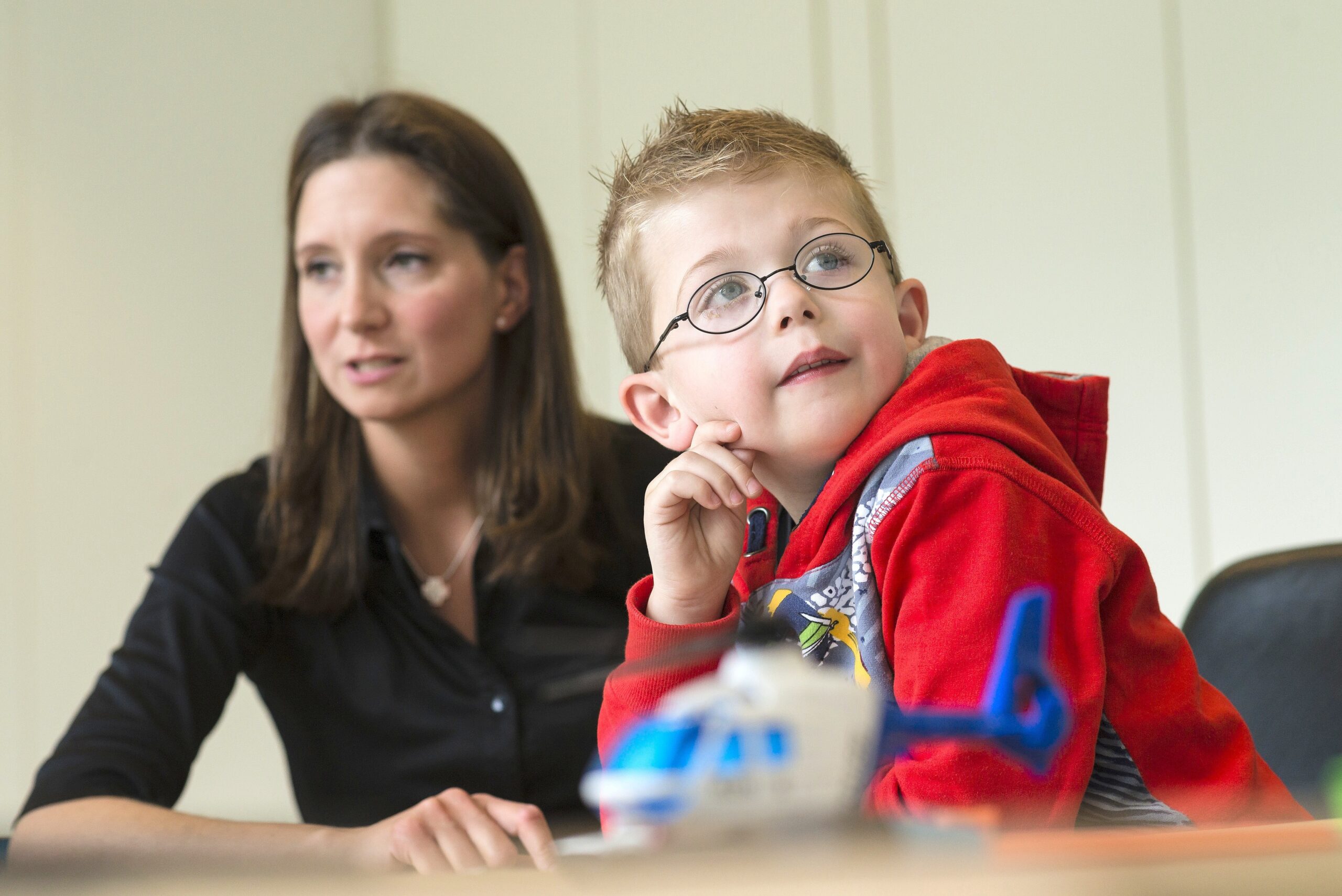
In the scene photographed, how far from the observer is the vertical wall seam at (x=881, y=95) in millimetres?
2799

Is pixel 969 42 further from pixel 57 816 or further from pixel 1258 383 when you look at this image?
pixel 57 816

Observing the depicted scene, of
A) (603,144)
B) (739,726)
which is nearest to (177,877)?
(739,726)

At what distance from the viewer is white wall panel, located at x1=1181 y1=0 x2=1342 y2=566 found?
227 cm

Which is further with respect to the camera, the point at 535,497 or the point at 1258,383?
the point at 1258,383

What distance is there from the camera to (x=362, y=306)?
1504 millimetres

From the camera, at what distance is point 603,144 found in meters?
3.25

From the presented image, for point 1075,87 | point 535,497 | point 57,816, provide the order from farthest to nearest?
point 1075,87
point 535,497
point 57,816

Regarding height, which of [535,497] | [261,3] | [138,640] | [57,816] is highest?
[261,3]

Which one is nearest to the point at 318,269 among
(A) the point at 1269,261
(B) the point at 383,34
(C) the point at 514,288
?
(C) the point at 514,288

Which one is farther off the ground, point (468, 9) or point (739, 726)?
point (468, 9)

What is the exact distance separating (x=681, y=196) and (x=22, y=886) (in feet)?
2.25

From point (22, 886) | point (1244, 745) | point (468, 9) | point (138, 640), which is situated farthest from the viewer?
point (468, 9)

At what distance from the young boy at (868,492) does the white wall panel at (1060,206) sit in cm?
164

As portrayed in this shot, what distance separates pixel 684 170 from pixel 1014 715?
1.90 feet
